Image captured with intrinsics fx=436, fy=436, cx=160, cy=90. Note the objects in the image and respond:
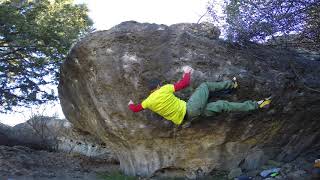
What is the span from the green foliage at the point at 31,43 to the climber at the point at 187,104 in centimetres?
712

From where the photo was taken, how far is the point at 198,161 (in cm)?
934

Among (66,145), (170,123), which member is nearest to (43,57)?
(66,145)

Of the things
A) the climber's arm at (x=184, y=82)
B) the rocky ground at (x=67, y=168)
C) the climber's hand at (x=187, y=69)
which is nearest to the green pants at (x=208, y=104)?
the climber's arm at (x=184, y=82)

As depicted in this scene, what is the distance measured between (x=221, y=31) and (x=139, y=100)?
2.29 meters

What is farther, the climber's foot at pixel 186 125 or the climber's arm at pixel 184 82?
the climber's foot at pixel 186 125

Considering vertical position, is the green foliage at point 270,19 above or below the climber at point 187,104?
above

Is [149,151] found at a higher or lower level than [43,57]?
lower

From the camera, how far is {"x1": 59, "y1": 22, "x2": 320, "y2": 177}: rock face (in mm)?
8703

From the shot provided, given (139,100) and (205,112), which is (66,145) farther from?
(205,112)

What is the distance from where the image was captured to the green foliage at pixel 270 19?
8.39 meters

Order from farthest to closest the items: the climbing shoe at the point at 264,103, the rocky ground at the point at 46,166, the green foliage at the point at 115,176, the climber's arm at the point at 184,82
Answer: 1. the rocky ground at the point at 46,166
2. the green foliage at the point at 115,176
3. the climbing shoe at the point at 264,103
4. the climber's arm at the point at 184,82

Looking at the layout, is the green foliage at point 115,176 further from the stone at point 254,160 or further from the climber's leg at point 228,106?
the climber's leg at point 228,106

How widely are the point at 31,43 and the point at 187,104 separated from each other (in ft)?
26.2

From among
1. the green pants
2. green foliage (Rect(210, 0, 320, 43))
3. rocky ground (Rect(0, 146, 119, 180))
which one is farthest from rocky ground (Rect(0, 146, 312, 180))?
green foliage (Rect(210, 0, 320, 43))
